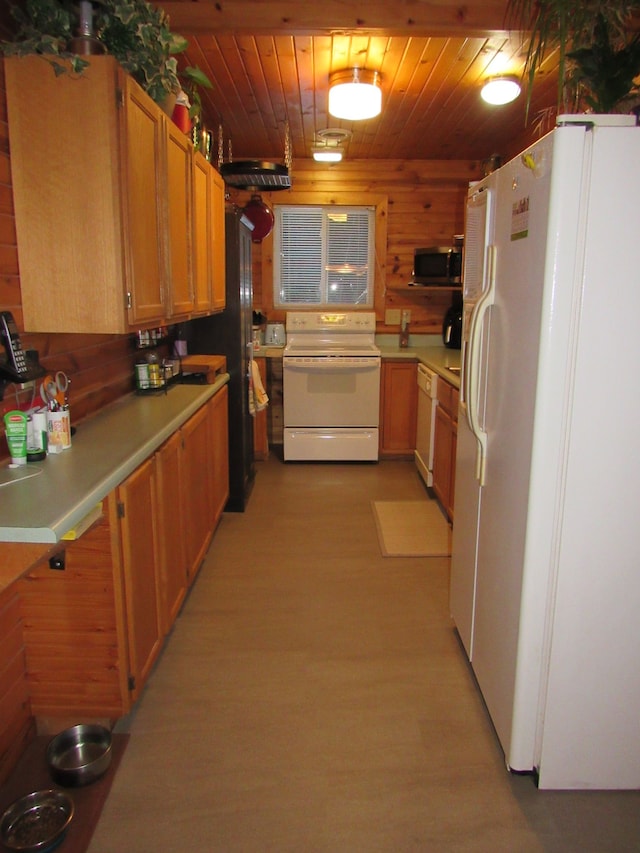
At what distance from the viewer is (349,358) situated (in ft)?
15.6

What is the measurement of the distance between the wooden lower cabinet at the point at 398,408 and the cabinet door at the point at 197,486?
84.1 inches

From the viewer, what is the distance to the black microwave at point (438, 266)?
4762 millimetres

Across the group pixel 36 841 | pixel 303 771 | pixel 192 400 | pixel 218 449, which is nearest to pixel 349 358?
pixel 218 449

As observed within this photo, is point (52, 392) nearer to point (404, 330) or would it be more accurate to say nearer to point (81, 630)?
point (81, 630)

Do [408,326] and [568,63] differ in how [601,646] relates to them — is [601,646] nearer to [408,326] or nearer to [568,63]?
[568,63]

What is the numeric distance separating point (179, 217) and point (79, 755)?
6.80 feet

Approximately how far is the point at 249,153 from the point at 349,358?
1933 millimetres

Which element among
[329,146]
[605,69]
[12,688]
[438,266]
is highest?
[329,146]

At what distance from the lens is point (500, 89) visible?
3.17 m

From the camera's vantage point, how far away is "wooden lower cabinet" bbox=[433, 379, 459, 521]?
140 inches

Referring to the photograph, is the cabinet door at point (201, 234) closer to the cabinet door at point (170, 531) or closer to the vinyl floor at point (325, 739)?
the cabinet door at point (170, 531)

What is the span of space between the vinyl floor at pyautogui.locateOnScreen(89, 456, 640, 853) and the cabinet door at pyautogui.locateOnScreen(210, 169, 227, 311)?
1.50m

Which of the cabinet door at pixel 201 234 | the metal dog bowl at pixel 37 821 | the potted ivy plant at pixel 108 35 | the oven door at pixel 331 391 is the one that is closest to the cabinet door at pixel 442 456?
the oven door at pixel 331 391

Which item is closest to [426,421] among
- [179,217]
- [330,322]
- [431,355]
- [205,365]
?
[431,355]
